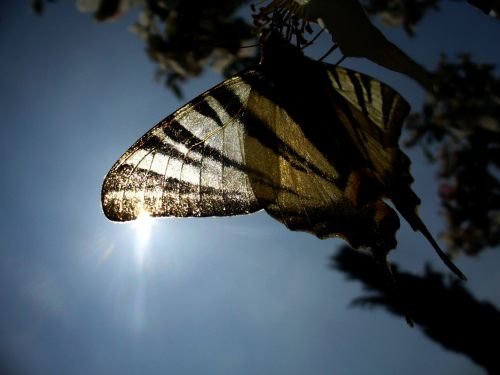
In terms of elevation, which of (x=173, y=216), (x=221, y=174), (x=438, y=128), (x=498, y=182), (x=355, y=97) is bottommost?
(x=173, y=216)

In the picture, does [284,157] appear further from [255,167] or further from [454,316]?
[454,316]

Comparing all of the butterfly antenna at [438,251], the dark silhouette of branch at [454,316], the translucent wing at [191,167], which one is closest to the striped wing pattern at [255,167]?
the translucent wing at [191,167]

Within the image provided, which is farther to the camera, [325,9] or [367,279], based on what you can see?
[367,279]

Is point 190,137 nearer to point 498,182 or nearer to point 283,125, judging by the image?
point 283,125

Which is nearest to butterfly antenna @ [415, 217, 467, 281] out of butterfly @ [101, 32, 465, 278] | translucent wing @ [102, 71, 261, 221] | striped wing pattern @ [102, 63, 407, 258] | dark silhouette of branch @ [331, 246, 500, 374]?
butterfly @ [101, 32, 465, 278]

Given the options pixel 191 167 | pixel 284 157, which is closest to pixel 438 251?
pixel 284 157

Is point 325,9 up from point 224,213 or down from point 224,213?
up

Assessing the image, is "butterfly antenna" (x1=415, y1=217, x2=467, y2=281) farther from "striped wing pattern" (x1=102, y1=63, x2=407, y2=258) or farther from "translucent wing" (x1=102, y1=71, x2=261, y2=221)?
"translucent wing" (x1=102, y1=71, x2=261, y2=221)

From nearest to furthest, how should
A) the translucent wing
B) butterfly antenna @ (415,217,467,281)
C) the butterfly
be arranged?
butterfly antenna @ (415,217,467,281) → the butterfly → the translucent wing

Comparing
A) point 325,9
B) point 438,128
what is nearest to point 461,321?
point 438,128
